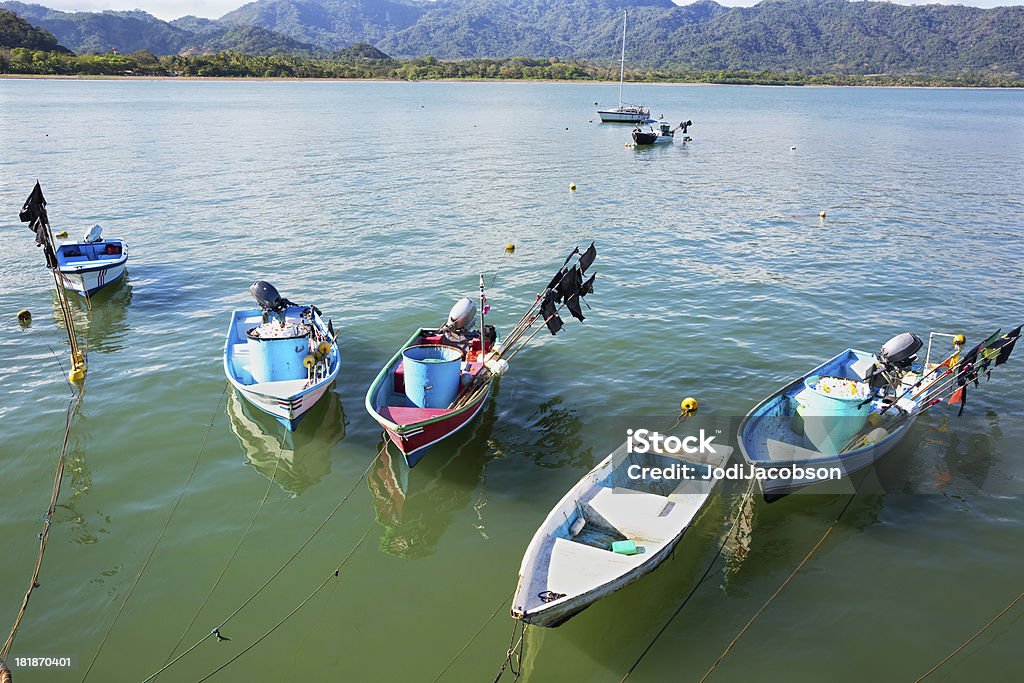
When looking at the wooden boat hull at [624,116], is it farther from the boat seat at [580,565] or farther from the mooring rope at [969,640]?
the boat seat at [580,565]

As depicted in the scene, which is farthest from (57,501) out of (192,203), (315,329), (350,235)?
(192,203)

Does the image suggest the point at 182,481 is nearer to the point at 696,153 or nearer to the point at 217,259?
the point at 217,259

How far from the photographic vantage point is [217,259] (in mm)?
30234

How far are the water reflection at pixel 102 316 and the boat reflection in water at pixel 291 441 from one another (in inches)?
275

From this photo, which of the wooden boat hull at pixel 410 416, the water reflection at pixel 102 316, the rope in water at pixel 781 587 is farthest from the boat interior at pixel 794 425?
the water reflection at pixel 102 316

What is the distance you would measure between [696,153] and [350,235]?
43288mm

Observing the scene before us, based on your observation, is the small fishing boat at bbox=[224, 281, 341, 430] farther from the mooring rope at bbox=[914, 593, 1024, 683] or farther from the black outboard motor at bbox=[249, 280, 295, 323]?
the mooring rope at bbox=[914, 593, 1024, 683]

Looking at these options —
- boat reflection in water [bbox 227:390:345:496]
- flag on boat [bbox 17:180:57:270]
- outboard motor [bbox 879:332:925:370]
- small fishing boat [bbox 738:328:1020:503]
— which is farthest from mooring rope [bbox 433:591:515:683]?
flag on boat [bbox 17:180:57:270]

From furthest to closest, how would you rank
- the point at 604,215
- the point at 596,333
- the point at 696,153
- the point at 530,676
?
1. the point at 696,153
2. the point at 604,215
3. the point at 596,333
4. the point at 530,676

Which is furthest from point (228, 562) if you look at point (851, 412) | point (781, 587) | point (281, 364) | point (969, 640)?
point (851, 412)

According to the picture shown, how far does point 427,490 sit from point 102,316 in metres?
16.5

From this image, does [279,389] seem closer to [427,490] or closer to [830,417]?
[427,490]

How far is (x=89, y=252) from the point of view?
26.7m

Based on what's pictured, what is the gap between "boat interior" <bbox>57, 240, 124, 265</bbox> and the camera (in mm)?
26352
